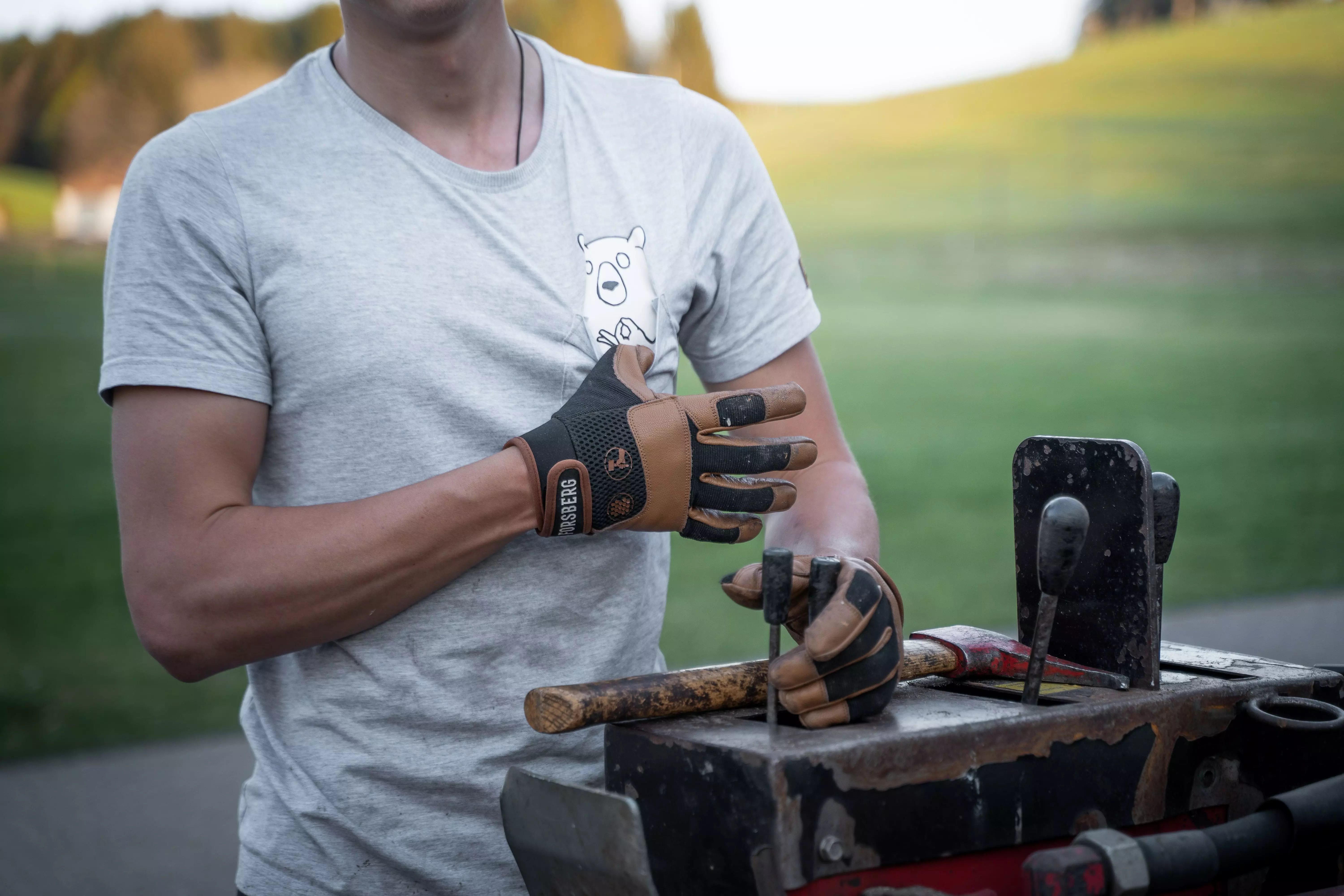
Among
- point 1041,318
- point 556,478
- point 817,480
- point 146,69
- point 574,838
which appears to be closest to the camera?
point 574,838

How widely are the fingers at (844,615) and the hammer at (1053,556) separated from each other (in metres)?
0.13

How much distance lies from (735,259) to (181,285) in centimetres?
58

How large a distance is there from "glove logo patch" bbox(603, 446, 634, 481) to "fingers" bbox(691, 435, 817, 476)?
6 cm

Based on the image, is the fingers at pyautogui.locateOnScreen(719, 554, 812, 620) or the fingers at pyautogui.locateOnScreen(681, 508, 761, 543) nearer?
the fingers at pyautogui.locateOnScreen(719, 554, 812, 620)

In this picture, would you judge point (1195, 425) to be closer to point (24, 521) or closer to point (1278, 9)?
point (1278, 9)

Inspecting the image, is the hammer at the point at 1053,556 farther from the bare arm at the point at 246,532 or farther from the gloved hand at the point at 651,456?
the bare arm at the point at 246,532

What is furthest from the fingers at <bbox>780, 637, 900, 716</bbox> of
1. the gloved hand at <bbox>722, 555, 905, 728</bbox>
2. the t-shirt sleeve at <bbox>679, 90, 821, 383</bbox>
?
the t-shirt sleeve at <bbox>679, 90, 821, 383</bbox>

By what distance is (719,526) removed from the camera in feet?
3.61

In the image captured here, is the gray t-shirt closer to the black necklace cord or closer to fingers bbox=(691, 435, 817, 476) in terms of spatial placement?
the black necklace cord

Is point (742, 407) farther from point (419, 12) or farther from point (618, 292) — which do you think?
point (419, 12)

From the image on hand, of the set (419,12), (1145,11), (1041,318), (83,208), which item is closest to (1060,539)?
(419,12)

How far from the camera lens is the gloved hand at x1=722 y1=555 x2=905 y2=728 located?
864 mm

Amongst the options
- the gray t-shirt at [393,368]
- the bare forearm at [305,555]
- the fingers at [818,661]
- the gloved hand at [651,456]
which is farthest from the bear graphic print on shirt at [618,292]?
the fingers at [818,661]

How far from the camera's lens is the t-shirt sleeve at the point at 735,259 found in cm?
131
